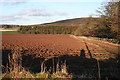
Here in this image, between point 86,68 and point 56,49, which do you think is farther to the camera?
point 56,49

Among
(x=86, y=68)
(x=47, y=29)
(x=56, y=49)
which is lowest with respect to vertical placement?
(x=86, y=68)

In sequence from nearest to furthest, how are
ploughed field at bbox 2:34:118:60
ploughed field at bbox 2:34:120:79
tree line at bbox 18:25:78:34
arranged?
1. ploughed field at bbox 2:34:120:79
2. ploughed field at bbox 2:34:118:60
3. tree line at bbox 18:25:78:34

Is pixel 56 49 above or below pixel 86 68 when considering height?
above

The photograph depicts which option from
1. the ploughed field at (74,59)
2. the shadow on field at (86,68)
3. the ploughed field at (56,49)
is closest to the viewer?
the shadow on field at (86,68)

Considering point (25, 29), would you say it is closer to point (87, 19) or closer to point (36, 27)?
point (36, 27)

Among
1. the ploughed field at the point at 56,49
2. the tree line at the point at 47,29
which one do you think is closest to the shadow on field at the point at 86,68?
the ploughed field at the point at 56,49

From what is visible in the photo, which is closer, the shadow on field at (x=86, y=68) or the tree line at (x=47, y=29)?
the shadow on field at (x=86, y=68)

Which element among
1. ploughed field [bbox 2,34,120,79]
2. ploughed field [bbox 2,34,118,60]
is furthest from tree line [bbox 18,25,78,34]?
ploughed field [bbox 2,34,120,79]

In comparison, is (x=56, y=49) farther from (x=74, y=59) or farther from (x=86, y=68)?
(x=86, y=68)

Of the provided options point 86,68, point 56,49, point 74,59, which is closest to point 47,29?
point 56,49

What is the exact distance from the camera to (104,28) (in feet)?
46.4

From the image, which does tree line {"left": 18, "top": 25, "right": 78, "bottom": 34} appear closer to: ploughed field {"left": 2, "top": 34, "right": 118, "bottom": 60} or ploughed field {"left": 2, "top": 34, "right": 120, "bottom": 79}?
ploughed field {"left": 2, "top": 34, "right": 118, "bottom": 60}

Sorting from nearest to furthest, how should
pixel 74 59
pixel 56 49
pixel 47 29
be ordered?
pixel 74 59 → pixel 56 49 → pixel 47 29

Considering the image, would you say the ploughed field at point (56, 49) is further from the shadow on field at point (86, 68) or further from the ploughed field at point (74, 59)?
the shadow on field at point (86, 68)
